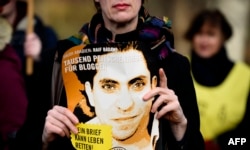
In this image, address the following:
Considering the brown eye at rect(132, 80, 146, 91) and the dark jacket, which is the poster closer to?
the brown eye at rect(132, 80, 146, 91)

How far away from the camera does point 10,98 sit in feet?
15.3

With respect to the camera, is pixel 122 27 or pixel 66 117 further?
pixel 122 27

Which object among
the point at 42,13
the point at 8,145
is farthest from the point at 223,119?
the point at 42,13

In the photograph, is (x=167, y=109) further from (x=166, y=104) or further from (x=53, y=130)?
(x=53, y=130)

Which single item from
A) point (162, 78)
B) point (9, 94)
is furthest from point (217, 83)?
point (162, 78)

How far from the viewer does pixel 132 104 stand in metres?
3.50

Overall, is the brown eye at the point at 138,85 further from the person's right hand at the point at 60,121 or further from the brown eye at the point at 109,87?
the person's right hand at the point at 60,121

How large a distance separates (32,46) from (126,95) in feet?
8.54

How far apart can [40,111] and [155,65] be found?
0.54 metres

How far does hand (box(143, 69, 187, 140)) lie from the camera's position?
3439mm

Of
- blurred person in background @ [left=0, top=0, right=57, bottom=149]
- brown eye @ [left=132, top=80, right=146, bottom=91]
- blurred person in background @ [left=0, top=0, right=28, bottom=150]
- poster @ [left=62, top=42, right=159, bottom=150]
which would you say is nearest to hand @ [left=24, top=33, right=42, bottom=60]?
blurred person in background @ [left=0, top=0, right=57, bottom=149]

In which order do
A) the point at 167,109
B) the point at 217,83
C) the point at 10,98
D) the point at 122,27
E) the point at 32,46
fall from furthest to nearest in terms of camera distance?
the point at 217,83
the point at 32,46
the point at 10,98
the point at 122,27
the point at 167,109

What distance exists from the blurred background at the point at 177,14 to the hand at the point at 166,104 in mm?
7444

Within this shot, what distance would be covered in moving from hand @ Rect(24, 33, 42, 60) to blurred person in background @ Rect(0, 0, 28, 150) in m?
1.00
